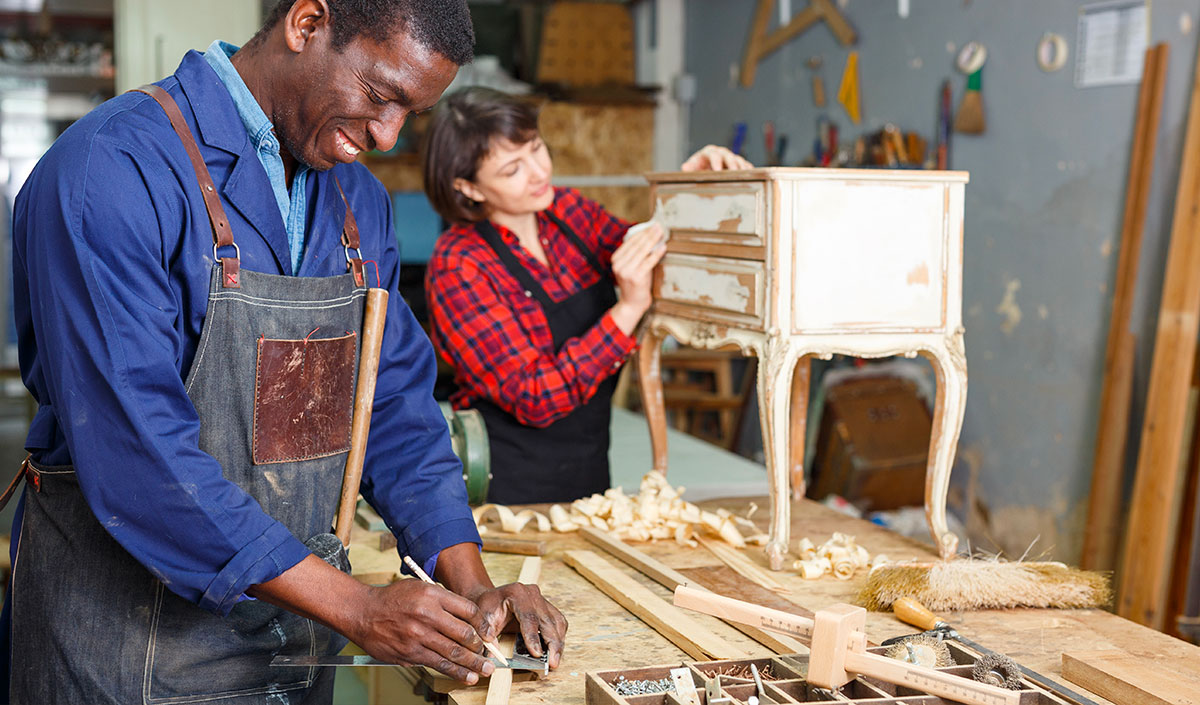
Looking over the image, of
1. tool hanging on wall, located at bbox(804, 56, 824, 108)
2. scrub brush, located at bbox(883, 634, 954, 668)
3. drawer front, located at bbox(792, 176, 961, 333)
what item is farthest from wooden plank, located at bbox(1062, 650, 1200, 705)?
tool hanging on wall, located at bbox(804, 56, 824, 108)

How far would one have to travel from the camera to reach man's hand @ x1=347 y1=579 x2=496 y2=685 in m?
1.46

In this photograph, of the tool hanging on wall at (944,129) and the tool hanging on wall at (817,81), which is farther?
the tool hanging on wall at (817,81)

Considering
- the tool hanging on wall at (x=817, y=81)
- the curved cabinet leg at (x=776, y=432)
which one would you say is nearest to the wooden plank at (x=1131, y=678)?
the curved cabinet leg at (x=776, y=432)

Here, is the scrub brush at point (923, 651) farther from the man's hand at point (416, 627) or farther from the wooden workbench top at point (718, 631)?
the man's hand at point (416, 627)

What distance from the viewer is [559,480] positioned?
2.99 metres

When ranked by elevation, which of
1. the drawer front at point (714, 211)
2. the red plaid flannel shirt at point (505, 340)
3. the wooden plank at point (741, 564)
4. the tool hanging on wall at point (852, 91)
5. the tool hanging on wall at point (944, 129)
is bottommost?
the wooden plank at point (741, 564)

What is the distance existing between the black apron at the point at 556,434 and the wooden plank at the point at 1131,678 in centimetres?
157

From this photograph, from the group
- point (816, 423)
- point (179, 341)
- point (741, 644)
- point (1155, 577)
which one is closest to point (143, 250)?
point (179, 341)

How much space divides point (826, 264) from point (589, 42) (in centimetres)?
625

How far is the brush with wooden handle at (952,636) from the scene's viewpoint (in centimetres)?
148

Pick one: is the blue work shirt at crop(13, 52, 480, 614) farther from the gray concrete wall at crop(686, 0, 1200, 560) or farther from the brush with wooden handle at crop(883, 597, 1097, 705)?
the gray concrete wall at crop(686, 0, 1200, 560)

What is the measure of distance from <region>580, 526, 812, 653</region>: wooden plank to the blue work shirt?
75 cm

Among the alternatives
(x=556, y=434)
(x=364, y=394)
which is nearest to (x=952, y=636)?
(x=364, y=394)

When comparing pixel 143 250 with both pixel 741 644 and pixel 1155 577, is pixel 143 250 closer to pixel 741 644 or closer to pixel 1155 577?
pixel 741 644
